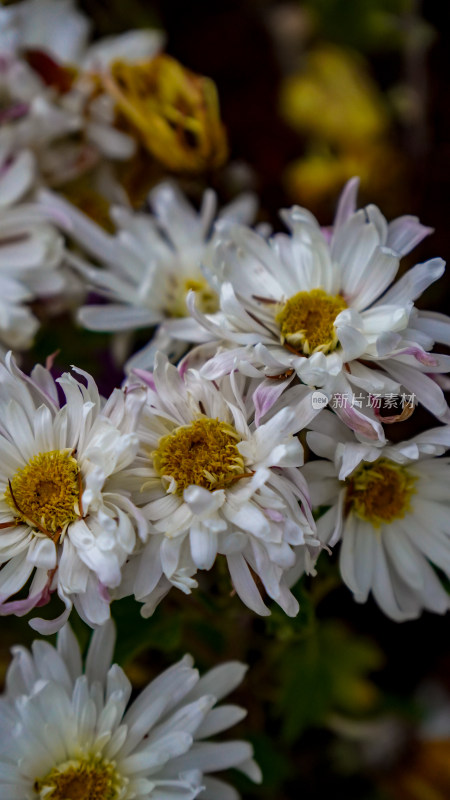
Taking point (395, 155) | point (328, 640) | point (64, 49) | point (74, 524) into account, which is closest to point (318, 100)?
point (395, 155)

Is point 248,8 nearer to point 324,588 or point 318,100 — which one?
point 318,100

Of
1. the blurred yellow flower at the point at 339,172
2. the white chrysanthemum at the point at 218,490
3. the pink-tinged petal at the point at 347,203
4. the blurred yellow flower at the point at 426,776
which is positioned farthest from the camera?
the blurred yellow flower at the point at 339,172

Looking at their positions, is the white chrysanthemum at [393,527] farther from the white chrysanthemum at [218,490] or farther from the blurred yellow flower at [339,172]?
the blurred yellow flower at [339,172]

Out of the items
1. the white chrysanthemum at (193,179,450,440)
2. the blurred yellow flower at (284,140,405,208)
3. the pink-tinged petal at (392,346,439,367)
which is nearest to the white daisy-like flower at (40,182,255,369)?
the white chrysanthemum at (193,179,450,440)

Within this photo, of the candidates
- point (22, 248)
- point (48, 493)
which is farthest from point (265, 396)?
point (22, 248)

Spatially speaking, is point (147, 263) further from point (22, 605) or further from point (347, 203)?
point (22, 605)

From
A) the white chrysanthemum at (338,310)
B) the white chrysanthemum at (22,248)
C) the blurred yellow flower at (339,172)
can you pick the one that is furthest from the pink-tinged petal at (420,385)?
the blurred yellow flower at (339,172)

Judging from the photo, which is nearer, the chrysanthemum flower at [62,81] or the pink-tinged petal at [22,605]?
the pink-tinged petal at [22,605]

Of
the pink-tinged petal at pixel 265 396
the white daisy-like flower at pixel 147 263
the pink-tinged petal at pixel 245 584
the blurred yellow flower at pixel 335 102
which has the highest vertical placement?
the pink-tinged petal at pixel 265 396
